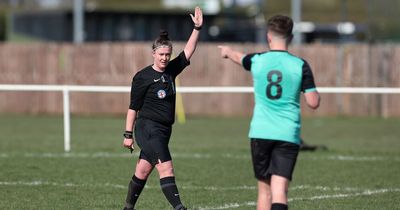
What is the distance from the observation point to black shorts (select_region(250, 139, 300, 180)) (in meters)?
8.14

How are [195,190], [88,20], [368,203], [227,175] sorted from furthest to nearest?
[88,20], [227,175], [195,190], [368,203]

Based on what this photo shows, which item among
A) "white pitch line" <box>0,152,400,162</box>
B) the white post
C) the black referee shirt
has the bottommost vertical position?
"white pitch line" <box>0,152,400,162</box>

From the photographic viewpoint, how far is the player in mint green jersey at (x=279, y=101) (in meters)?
8.06

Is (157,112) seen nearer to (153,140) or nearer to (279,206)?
(153,140)

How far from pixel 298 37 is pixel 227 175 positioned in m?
23.6

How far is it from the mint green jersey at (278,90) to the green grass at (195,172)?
3.08m

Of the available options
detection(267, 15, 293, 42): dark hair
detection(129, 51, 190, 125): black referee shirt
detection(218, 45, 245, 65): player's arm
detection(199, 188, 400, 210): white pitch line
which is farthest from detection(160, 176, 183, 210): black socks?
detection(267, 15, 293, 42): dark hair

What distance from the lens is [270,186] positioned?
8352 millimetres

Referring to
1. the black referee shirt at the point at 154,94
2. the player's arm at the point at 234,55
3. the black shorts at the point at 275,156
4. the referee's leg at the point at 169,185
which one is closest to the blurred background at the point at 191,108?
the referee's leg at the point at 169,185

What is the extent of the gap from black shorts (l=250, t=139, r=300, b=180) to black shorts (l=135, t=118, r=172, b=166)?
183 cm

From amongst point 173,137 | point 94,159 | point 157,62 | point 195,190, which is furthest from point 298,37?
point 157,62

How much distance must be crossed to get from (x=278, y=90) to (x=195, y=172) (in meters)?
6.54

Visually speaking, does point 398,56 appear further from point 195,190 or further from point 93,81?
point 195,190

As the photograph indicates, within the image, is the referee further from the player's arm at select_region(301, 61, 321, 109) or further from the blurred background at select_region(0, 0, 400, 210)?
the player's arm at select_region(301, 61, 321, 109)
